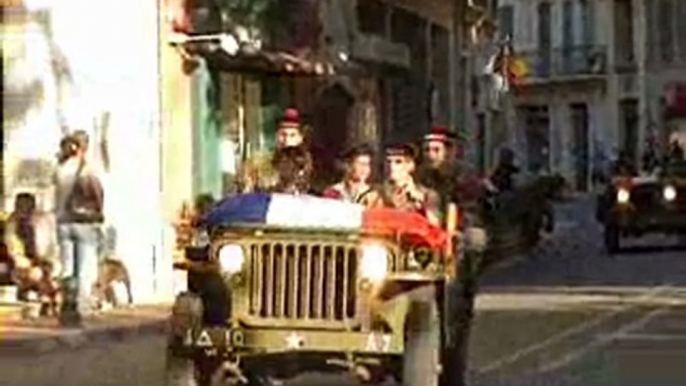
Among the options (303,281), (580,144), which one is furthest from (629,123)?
(303,281)

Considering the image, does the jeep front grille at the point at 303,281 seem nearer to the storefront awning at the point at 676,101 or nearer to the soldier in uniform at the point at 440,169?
the soldier in uniform at the point at 440,169

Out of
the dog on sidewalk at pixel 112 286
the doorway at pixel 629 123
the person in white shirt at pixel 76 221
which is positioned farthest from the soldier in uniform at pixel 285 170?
the doorway at pixel 629 123

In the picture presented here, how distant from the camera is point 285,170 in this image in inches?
575

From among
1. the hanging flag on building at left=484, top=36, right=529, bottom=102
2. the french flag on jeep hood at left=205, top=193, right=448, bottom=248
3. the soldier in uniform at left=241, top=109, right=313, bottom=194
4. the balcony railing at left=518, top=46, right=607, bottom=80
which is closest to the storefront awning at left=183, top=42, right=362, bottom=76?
the soldier in uniform at left=241, top=109, right=313, bottom=194

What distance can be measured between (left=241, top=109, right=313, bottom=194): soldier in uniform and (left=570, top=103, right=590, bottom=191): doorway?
58.0 meters

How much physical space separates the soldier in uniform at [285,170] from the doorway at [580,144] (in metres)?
58.0

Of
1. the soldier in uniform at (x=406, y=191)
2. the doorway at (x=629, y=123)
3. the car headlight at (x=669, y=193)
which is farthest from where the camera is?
the doorway at (x=629, y=123)

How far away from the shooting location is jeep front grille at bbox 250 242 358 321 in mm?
13273

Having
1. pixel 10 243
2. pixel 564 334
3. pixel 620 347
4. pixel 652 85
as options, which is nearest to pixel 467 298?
pixel 620 347

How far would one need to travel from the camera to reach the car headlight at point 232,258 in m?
13.3

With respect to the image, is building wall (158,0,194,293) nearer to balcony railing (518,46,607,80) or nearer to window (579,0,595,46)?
balcony railing (518,46,607,80)

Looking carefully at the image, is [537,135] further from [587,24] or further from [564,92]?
[587,24]

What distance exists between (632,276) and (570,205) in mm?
28111

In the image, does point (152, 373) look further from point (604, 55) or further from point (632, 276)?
point (604, 55)
